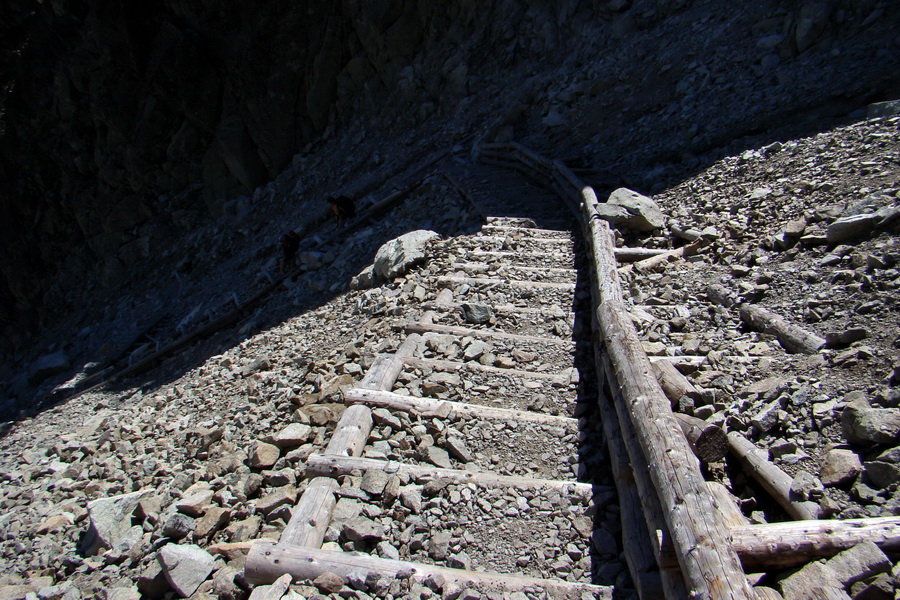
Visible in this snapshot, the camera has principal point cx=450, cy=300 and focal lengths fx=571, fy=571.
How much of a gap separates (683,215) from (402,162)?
1024 centimetres

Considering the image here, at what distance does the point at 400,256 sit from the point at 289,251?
245 inches

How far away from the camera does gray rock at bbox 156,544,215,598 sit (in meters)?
2.97

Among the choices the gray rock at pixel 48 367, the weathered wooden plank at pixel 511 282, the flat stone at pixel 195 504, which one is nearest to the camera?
the flat stone at pixel 195 504

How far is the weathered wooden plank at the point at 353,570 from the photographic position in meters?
2.65

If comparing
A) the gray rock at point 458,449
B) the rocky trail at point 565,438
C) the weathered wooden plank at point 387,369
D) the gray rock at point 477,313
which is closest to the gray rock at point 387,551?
the rocky trail at point 565,438

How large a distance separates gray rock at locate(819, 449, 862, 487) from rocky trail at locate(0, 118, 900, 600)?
1cm

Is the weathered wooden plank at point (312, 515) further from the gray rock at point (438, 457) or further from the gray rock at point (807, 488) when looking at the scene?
the gray rock at point (807, 488)

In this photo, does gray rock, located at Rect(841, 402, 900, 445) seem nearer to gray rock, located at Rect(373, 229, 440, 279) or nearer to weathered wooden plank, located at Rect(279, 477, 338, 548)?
weathered wooden plank, located at Rect(279, 477, 338, 548)

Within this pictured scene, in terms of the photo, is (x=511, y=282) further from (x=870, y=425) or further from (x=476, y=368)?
(x=870, y=425)

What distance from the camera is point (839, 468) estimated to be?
2621mm

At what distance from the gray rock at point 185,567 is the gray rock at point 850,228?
17.1 feet

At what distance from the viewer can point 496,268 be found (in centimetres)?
680

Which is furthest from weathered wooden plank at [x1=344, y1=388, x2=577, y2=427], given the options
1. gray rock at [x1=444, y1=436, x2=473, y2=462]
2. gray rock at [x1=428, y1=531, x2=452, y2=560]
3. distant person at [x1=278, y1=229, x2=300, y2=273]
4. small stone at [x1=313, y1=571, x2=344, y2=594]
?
distant person at [x1=278, y1=229, x2=300, y2=273]

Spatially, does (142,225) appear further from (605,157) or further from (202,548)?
(202,548)
